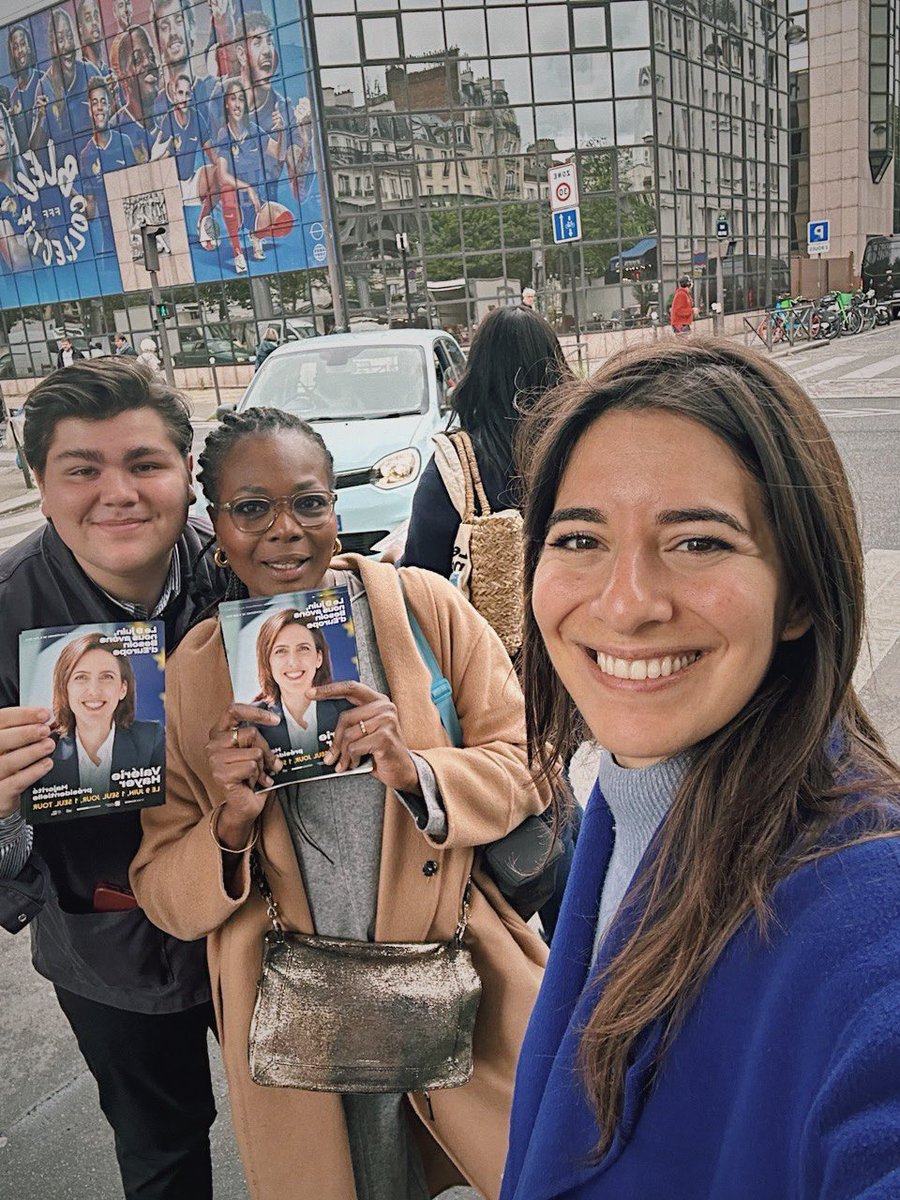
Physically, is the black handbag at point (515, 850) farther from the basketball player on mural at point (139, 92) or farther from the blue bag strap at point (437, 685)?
the basketball player on mural at point (139, 92)

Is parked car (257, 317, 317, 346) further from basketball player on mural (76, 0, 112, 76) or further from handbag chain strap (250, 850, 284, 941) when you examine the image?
handbag chain strap (250, 850, 284, 941)

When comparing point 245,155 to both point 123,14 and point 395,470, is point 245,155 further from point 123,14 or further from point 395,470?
point 395,470

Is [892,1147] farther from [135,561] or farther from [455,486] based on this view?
[455,486]

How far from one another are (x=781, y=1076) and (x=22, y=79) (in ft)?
128

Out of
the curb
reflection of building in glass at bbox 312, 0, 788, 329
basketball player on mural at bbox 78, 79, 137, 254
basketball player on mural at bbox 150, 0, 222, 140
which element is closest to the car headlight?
the curb

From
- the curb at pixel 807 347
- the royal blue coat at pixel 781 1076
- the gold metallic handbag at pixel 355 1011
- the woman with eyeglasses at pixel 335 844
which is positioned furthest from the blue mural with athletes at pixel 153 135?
the royal blue coat at pixel 781 1076

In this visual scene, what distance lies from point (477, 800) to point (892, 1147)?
3.37 ft

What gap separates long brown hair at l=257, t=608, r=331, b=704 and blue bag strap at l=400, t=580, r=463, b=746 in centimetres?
24

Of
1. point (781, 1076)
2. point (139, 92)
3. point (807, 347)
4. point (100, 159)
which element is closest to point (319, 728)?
point (781, 1076)

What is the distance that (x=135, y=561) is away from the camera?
174 cm

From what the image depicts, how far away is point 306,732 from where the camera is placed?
155 centimetres

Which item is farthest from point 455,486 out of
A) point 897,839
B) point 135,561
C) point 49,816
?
point 897,839

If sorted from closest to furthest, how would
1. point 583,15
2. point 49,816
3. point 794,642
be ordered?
1. point 794,642
2. point 49,816
3. point 583,15

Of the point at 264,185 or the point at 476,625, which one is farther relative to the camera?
the point at 264,185
